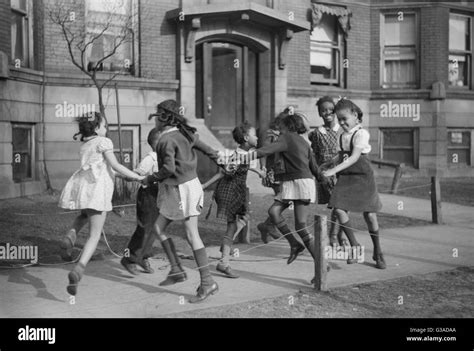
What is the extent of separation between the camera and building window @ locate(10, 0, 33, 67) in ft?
42.2

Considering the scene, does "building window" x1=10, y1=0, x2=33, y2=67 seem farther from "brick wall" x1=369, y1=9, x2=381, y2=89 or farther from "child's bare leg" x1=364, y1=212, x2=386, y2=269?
"brick wall" x1=369, y1=9, x2=381, y2=89

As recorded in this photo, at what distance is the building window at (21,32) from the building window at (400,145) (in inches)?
415

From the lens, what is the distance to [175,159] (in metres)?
6.03

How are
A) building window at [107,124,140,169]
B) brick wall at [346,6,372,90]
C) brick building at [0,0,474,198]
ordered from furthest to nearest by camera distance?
brick wall at [346,6,372,90] → building window at [107,124,140,169] → brick building at [0,0,474,198]

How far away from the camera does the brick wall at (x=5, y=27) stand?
39.6ft

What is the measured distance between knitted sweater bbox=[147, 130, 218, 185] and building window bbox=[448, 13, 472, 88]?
15.1 meters

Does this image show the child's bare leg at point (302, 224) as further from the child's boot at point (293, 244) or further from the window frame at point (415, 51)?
the window frame at point (415, 51)

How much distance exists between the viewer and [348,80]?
61.4 feet

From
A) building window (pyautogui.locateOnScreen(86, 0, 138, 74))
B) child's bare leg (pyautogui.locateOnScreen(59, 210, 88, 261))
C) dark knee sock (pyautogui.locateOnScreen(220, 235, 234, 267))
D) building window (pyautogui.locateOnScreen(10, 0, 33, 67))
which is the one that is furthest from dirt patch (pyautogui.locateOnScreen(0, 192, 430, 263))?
building window (pyautogui.locateOnScreen(86, 0, 138, 74))

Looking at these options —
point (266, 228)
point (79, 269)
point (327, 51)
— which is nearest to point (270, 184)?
point (266, 228)

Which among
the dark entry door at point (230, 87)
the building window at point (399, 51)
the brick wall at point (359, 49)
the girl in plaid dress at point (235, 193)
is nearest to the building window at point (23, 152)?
the dark entry door at point (230, 87)

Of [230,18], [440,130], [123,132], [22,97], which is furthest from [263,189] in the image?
[440,130]

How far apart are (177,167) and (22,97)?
25.4 ft
